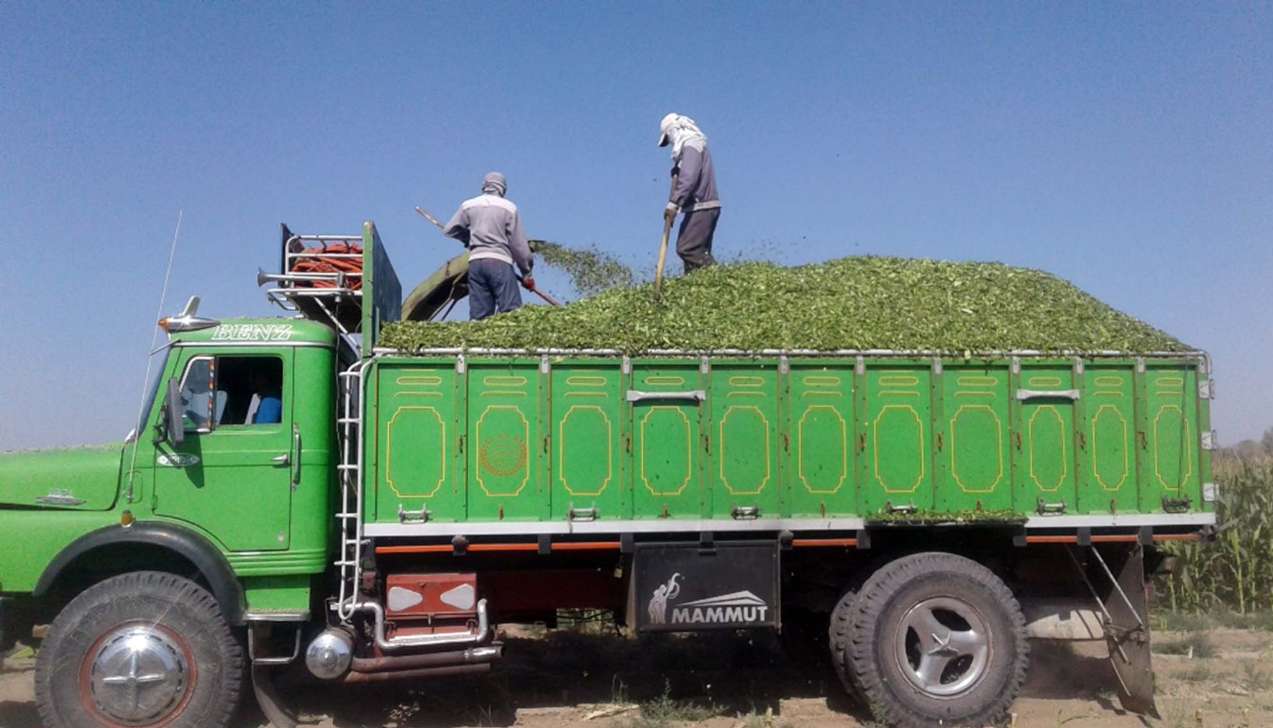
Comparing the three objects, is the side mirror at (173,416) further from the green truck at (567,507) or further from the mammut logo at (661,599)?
the mammut logo at (661,599)

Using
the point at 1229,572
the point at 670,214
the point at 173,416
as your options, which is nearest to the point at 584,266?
the point at 670,214

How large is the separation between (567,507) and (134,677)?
2951 mm

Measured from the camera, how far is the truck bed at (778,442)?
6.54m

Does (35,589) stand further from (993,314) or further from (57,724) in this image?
(993,314)

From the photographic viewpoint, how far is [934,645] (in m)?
6.79

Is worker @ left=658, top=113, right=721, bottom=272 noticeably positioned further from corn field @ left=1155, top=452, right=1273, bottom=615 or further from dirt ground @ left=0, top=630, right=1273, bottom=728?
corn field @ left=1155, top=452, right=1273, bottom=615

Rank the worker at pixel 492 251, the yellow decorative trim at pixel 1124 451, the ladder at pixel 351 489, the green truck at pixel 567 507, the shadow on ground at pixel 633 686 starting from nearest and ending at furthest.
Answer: the green truck at pixel 567 507
the ladder at pixel 351 489
the yellow decorative trim at pixel 1124 451
the shadow on ground at pixel 633 686
the worker at pixel 492 251

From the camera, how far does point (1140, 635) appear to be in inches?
271

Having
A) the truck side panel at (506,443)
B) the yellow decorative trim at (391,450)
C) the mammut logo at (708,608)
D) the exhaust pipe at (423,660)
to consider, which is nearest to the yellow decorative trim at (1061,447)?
the mammut logo at (708,608)

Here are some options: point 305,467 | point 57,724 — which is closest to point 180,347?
point 305,467

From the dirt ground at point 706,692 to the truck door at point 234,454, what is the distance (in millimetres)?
1431

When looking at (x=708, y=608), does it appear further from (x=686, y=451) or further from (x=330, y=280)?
(x=330, y=280)

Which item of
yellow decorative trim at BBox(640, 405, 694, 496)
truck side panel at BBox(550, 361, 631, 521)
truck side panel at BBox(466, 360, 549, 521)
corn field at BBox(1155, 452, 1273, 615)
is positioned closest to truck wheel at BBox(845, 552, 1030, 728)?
yellow decorative trim at BBox(640, 405, 694, 496)

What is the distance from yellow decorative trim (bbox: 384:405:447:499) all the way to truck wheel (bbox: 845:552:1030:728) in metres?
3.08
